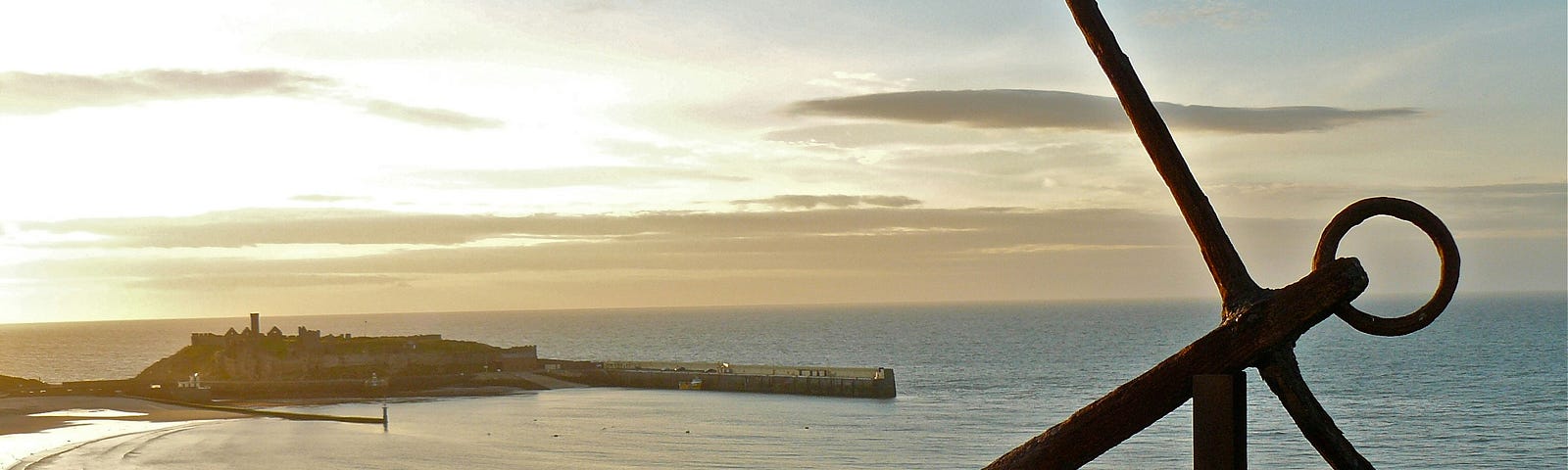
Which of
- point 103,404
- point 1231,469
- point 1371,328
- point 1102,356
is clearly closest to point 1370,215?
point 1371,328

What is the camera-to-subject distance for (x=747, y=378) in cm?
8481

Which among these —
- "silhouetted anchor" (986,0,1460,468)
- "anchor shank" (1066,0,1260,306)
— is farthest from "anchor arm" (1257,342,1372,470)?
"anchor shank" (1066,0,1260,306)

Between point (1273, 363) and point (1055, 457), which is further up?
point (1273, 363)

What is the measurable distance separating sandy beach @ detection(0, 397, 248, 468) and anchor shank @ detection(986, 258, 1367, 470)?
53126 mm

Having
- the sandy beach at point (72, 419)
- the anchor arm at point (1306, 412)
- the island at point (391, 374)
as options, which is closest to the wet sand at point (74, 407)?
the sandy beach at point (72, 419)

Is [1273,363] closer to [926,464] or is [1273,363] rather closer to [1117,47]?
[1117,47]

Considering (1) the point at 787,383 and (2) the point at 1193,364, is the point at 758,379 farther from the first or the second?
(2) the point at 1193,364

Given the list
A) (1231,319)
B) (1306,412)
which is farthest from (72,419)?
(1306,412)

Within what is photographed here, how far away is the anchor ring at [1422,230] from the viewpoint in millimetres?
4250

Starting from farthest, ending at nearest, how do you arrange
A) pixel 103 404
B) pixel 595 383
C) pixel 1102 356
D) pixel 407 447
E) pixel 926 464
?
pixel 1102 356
pixel 595 383
pixel 103 404
pixel 407 447
pixel 926 464

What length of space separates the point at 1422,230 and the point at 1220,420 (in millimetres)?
909

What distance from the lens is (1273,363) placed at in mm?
4492

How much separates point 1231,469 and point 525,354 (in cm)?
9735

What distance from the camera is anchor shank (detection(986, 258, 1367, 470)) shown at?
14.3 ft
